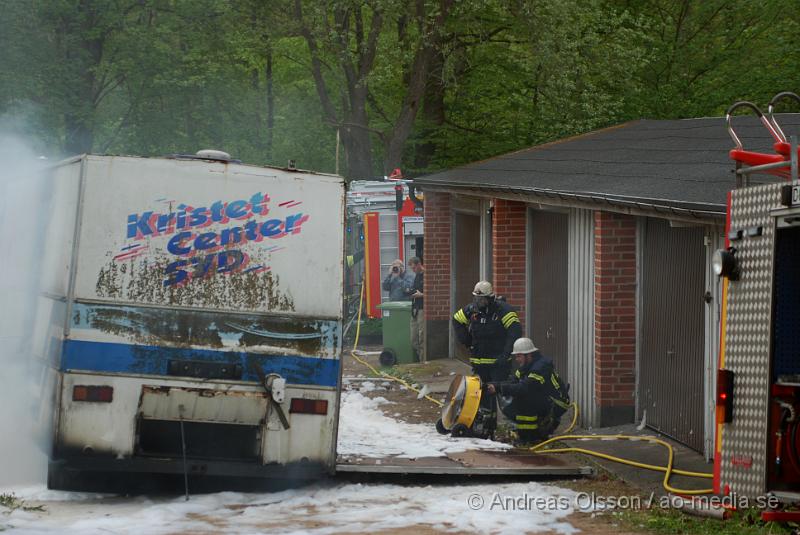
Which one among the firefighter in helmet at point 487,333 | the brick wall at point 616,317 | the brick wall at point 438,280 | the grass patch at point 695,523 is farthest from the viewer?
the brick wall at point 438,280

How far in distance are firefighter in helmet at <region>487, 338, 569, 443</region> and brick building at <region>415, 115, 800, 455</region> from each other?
0.96 meters

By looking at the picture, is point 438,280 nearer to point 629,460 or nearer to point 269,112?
point 629,460

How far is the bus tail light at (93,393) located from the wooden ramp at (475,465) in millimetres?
2070

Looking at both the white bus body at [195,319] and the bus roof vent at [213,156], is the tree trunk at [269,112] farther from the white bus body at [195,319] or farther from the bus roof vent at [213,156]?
the white bus body at [195,319]

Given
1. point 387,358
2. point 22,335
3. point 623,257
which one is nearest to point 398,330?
point 387,358

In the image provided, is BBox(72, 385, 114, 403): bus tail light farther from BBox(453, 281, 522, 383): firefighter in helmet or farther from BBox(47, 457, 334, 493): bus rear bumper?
BBox(453, 281, 522, 383): firefighter in helmet

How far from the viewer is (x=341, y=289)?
382 inches

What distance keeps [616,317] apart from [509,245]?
421cm

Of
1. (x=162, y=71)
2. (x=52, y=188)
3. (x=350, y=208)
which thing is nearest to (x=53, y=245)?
(x=52, y=188)

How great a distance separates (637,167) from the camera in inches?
565

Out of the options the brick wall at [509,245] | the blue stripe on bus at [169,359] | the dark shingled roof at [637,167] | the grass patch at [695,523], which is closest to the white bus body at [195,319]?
the blue stripe on bus at [169,359]

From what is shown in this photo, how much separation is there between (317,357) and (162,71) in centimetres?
2699

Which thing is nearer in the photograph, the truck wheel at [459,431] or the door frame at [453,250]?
the truck wheel at [459,431]

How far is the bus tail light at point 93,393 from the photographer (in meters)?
9.23
